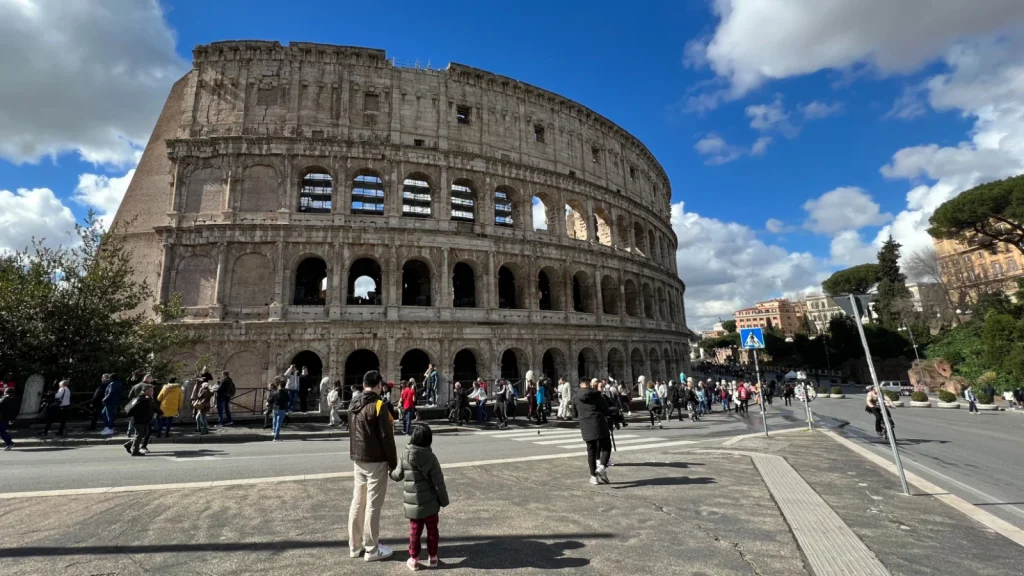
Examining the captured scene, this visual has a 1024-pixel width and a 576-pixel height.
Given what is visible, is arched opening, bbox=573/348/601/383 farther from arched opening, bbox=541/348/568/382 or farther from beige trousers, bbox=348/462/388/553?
beige trousers, bbox=348/462/388/553

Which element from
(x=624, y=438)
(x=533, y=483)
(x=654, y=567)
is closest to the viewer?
(x=654, y=567)

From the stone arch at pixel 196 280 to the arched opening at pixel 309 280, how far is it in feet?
13.3

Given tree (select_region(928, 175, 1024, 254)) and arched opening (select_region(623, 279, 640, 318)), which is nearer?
arched opening (select_region(623, 279, 640, 318))

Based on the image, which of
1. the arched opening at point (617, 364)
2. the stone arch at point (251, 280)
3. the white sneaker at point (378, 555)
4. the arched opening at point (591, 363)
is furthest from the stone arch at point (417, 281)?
the white sneaker at point (378, 555)

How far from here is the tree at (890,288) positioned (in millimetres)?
56688

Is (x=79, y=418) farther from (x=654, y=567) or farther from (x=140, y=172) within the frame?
(x=654, y=567)

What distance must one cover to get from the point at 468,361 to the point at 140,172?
22.0 meters

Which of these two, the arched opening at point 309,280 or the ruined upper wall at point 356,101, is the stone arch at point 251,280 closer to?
the arched opening at point 309,280

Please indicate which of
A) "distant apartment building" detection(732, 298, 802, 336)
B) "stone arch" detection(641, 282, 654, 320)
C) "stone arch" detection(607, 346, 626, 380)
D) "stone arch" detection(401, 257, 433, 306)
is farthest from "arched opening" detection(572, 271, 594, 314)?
"distant apartment building" detection(732, 298, 802, 336)

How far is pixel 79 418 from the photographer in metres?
14.3

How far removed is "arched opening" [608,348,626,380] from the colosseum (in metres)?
0.09

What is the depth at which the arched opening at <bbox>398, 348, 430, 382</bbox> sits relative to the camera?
24.5 m

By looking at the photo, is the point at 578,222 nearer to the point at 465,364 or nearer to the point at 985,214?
the point at 465,364

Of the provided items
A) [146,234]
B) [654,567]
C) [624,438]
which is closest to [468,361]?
[624,438]
